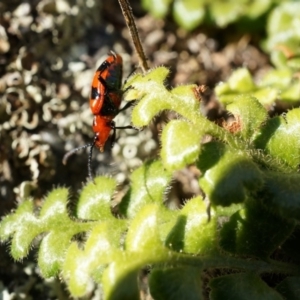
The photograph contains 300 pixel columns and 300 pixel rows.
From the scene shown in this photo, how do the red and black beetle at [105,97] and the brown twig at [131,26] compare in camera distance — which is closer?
the brown twig at [131,26]

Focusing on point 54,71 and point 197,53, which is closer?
point 54,71

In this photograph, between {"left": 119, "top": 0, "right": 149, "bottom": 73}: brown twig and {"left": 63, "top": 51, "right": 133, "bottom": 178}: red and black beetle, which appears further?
{"left": 63, "top": 51, "right": 133, "bottom": 178}: red and black beetle

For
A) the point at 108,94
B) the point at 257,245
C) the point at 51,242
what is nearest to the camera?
the point at 257,245

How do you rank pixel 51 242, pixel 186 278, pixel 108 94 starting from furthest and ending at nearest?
pixel 108 94 < pixel 51 242 < pixel 186 278

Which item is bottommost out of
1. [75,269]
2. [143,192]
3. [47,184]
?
[47,184]

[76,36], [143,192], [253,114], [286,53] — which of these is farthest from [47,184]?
[286,53]

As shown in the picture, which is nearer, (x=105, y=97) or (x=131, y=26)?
(x=131, y=26)

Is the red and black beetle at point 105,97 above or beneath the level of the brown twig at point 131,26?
beneath

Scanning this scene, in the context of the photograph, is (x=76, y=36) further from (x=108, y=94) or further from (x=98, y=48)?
(x=108, y=94)

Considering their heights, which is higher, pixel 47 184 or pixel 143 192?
pixel 143 192

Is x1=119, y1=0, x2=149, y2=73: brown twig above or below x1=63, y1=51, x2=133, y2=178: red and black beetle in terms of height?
above

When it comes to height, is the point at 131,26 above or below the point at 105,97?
above
